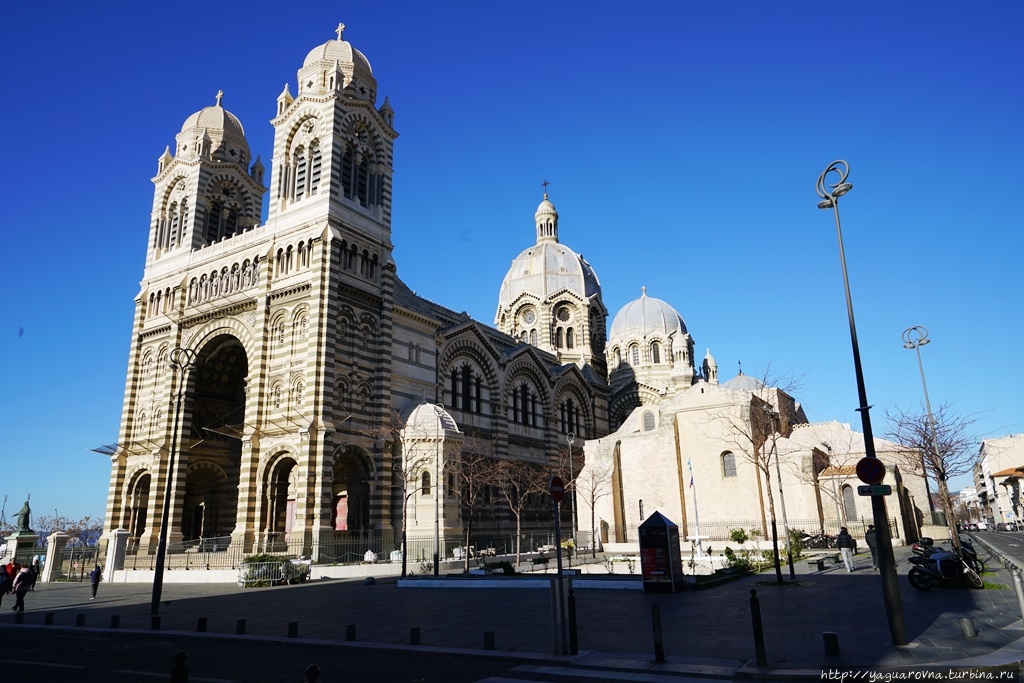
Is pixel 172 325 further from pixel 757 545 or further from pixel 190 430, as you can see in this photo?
pixel 757 545

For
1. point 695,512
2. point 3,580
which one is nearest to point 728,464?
point 695,512

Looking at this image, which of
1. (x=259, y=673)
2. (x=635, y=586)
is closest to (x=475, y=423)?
(x=635, y=586)

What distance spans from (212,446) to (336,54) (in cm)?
2445

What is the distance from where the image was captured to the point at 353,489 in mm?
35719

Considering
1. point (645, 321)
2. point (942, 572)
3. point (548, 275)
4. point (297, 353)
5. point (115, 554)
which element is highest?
point (548, 275)

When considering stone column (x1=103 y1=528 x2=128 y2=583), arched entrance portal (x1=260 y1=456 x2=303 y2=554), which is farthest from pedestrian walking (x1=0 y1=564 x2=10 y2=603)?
stone column (x1=103 y1=528 x2=128 y2=583)

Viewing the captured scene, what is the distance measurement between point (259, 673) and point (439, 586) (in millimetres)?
12973

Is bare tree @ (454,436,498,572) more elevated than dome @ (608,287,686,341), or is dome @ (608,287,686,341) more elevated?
dome @ (608,287,686,341)

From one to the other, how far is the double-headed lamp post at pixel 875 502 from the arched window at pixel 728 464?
92.3 ft

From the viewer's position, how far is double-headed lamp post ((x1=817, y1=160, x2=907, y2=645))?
33.9 feet

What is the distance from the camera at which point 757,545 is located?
32406 millimetres

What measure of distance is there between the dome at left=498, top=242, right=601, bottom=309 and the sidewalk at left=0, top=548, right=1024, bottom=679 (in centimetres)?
4460

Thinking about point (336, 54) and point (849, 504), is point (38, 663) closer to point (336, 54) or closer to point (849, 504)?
point (336, 54)

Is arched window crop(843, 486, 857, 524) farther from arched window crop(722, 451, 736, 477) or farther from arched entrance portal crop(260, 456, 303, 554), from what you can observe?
arched entrance portal crop(260, 456, 303, 554)
